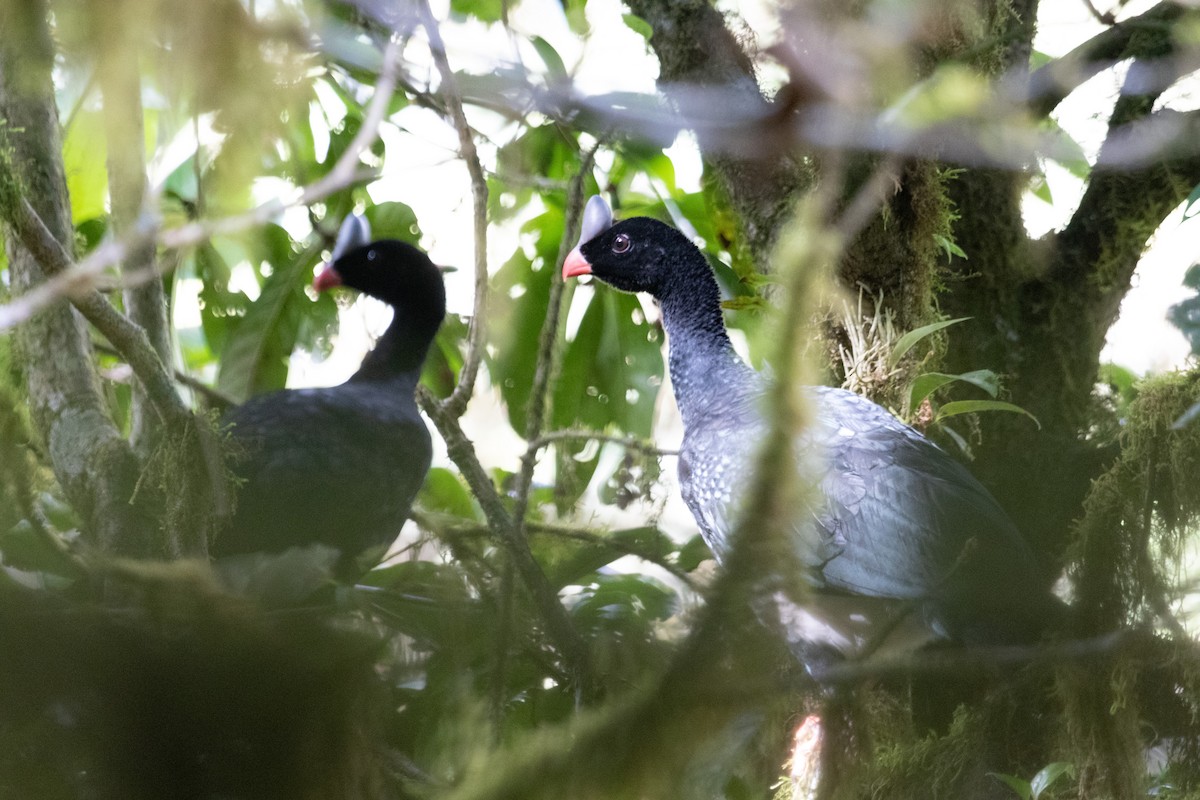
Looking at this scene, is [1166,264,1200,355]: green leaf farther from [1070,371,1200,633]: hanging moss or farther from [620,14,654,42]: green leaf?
[620,14,654,42]: green leaf

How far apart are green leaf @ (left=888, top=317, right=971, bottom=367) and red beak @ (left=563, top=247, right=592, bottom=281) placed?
1.74 feet

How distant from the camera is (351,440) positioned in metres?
1.42

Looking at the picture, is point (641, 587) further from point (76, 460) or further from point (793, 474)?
point (76, 460)

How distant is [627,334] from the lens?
1936mm

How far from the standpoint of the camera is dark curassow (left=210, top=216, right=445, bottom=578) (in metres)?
1.14

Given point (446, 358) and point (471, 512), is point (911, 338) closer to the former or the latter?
point (471, 512)

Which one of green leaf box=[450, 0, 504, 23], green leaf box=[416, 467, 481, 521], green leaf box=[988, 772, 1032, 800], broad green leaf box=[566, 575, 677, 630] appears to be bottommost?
green leaf box=[988, 772, 1032, 800]

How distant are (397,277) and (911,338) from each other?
894mm

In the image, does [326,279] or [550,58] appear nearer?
[550,58]

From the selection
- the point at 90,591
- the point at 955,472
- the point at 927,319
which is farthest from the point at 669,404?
the point at 90,591

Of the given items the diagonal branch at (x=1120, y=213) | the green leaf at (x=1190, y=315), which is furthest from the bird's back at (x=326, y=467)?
the diagonal branch at (x=1120, y=213)

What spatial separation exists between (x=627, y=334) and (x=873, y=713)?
3.07ft

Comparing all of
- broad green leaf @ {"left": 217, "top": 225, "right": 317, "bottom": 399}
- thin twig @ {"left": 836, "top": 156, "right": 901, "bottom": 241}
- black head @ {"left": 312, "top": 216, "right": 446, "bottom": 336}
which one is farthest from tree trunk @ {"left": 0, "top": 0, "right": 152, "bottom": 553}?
thin twig @ {"left": 836, "top": 156, "right": 901, "bottom": 241}

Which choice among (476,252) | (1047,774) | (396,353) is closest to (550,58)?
(476,252)
